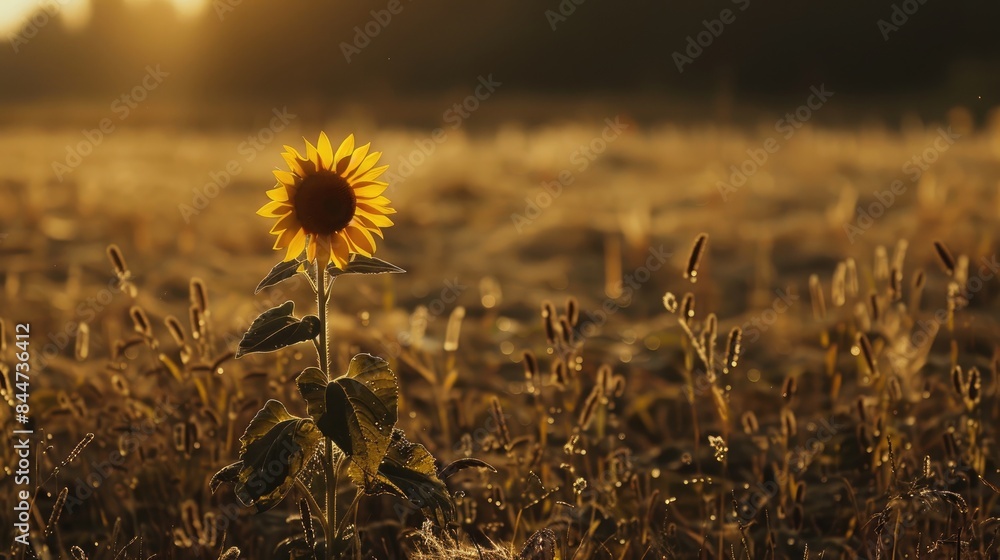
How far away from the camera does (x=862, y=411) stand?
8.66ft

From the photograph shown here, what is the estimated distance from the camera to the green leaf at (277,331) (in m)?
1.76

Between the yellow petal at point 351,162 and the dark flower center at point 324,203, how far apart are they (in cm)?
2

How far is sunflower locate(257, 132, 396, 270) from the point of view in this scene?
6.23 ft

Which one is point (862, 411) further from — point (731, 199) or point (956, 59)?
point (956, 59)

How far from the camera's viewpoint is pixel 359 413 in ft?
5.82

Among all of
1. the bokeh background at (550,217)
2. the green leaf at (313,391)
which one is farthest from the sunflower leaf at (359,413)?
the bokeh background at (550,217)

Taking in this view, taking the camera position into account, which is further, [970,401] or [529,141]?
[529,141]

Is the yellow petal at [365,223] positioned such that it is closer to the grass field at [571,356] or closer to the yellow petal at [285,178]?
the yellow petal at [285,178]

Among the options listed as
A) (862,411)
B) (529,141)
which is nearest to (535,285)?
(862,411)

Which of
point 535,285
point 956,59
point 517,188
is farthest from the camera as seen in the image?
point 956,59

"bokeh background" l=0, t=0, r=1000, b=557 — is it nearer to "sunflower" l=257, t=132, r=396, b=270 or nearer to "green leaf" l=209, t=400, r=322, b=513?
"green leaf" l=209, t=400, r=322, b=513

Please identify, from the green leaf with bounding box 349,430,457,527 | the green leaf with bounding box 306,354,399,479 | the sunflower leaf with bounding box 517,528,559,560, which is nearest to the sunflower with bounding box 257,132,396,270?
the green leaf with bounding box 306,354,399,479

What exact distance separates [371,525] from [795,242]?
4047 mm

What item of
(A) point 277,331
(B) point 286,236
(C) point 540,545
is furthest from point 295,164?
(C) point 540,545
